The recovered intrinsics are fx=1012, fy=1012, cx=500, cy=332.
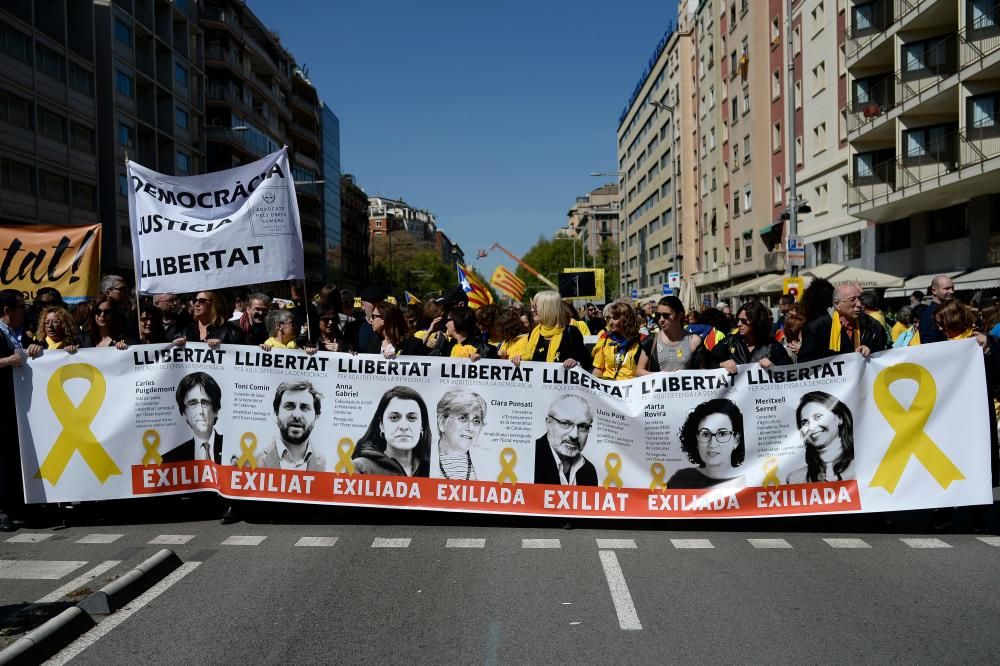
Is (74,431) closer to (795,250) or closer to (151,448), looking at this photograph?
(151,448)

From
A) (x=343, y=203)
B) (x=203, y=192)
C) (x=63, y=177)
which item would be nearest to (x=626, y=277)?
(x=343, y=203)

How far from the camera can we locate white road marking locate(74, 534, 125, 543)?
7.98m

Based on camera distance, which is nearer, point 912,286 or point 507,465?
point 507,465

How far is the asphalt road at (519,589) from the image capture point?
17.1 ft

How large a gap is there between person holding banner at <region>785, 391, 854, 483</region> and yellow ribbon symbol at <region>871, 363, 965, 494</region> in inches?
10.3

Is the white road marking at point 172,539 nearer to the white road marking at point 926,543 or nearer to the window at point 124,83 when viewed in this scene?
the white road marking at point 926,543

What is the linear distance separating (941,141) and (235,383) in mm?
25622

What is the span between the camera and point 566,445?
8414mm

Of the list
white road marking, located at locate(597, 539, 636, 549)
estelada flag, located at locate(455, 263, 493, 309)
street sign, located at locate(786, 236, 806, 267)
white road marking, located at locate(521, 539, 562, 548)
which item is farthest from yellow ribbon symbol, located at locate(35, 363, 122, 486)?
street sign, located at locate(786, 236, 806, 267)

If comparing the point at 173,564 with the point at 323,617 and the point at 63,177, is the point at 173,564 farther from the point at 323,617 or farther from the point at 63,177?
the point at 63,177

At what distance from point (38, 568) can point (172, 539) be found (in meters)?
1.11

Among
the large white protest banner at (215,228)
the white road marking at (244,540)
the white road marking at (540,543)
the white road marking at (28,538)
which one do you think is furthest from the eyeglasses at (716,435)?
the white road marking at (28,538)

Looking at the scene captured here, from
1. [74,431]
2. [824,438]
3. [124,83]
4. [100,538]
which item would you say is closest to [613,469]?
[824,438]

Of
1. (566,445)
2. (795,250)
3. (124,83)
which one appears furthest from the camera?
(124,83)
